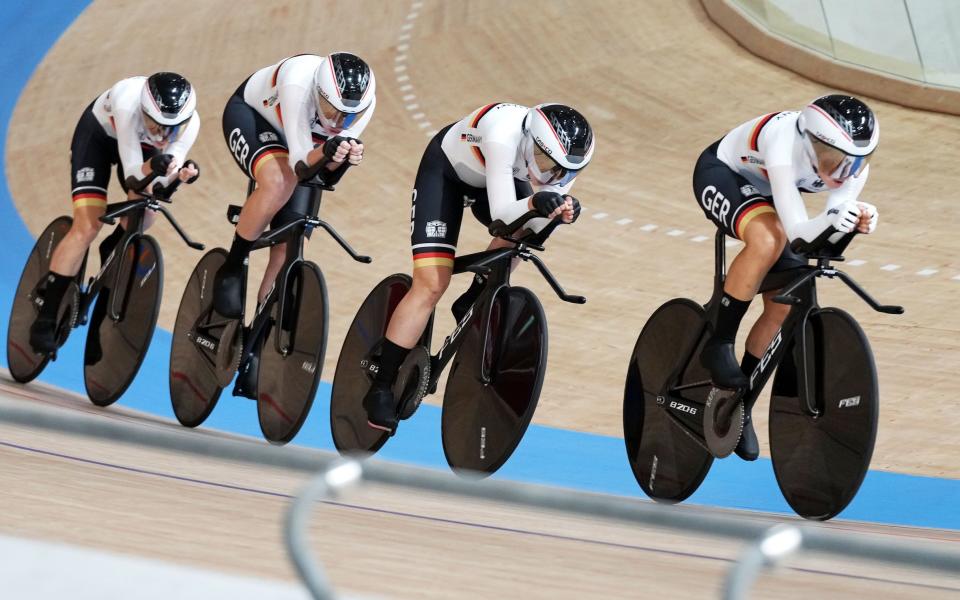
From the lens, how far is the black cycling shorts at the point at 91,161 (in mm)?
5195

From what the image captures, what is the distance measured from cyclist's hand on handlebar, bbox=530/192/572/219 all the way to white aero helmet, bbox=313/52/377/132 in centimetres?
86

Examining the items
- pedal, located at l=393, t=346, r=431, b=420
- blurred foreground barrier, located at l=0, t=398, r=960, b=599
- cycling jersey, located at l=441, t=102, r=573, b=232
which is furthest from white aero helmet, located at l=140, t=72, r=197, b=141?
blurred foreground barrier, located at l=0, t=398, r=960, b=599

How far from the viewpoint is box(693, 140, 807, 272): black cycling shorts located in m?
3.76

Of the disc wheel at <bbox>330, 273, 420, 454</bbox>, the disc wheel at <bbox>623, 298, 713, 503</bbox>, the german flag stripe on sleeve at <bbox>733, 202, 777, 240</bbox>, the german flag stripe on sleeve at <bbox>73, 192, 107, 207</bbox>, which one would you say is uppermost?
the german flag stripe on sleeve at <bbox>73, 192, 107, 207</bbox>

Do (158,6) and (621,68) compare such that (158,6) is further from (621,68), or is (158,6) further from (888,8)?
(888,8)

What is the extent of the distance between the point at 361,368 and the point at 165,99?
1268mm

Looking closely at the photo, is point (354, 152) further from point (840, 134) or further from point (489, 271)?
point (840, 134)

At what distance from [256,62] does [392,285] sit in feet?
20.5

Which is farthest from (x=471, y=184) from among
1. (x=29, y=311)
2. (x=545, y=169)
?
(x=29, y=311)

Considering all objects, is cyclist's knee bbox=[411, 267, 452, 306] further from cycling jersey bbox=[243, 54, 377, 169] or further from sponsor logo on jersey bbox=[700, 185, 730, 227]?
sponsor logo on jersey bbox=[700, 185, 730, 227]

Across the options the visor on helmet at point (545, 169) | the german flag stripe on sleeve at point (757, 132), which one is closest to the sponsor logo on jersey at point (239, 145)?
the visor on helmet at point (545, 169)

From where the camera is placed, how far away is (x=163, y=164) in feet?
15.7

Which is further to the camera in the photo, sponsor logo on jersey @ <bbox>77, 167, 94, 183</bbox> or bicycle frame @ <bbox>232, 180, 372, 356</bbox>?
sponsor logo on jersey @ <bbox>77, 167, 94, 183</bbox>

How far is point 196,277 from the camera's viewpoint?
4965 millimetres
